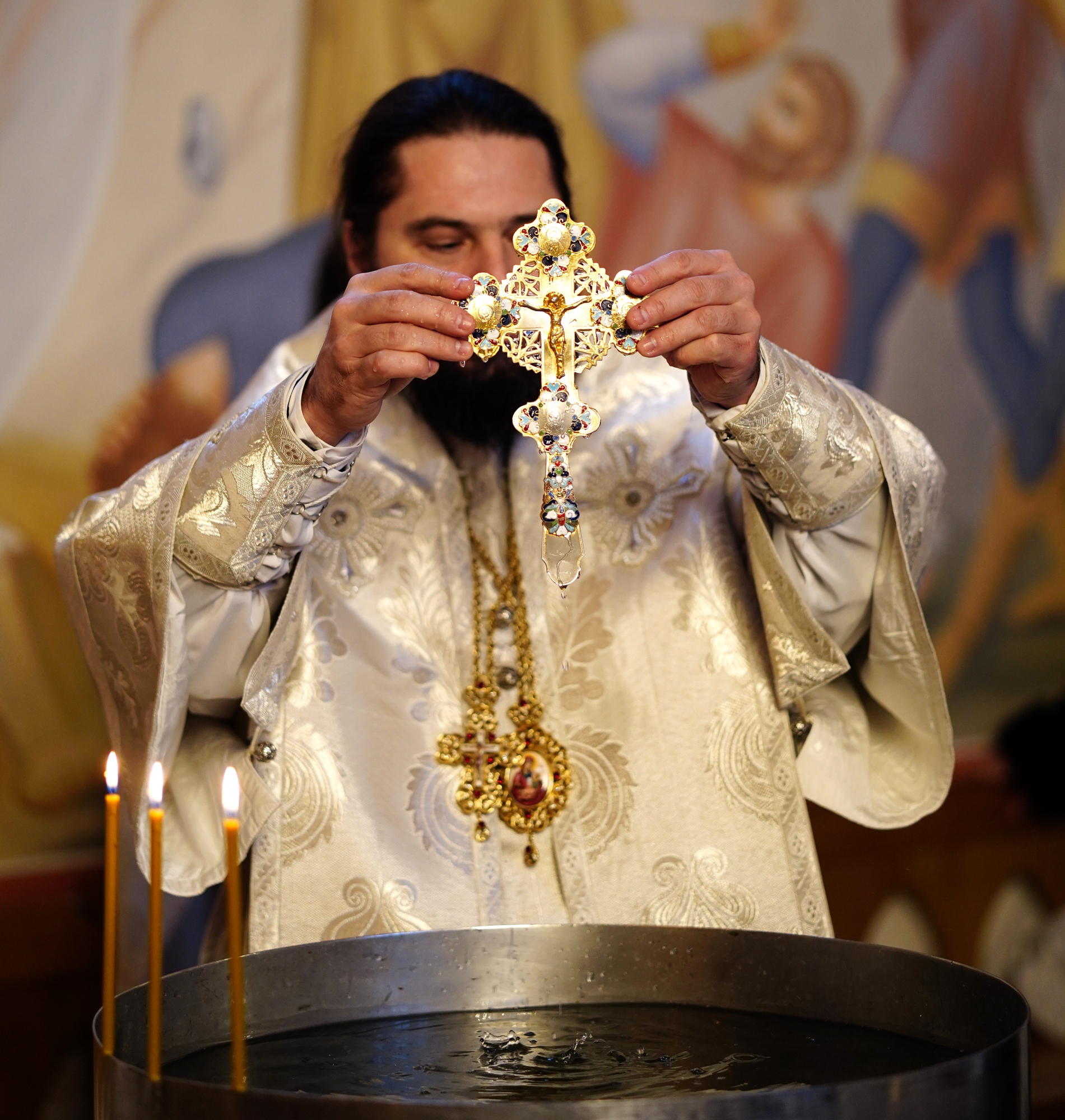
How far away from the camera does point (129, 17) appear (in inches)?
124

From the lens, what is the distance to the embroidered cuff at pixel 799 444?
1724mm

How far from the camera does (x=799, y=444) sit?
1769 mm

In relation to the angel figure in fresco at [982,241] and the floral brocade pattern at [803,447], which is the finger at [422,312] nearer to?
the floral brocade pattern at [803,447]

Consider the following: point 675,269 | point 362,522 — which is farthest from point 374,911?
point 675,269

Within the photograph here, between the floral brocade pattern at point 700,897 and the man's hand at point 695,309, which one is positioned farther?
the floral brocade pattern at point 700,897

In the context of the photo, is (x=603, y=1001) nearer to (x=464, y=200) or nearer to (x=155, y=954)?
(x=155, y=954)

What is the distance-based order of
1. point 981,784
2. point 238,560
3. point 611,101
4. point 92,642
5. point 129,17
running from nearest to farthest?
point 238,560
point 92,642
point 129,17
point 611,101
point 981,784

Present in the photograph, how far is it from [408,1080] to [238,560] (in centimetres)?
82

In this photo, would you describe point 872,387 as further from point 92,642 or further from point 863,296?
point 92,642

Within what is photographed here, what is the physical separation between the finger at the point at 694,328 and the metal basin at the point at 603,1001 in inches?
25.7

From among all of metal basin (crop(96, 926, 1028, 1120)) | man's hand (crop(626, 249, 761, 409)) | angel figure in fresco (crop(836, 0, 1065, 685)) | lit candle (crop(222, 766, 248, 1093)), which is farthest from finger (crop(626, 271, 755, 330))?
angel figure in fresco (crop(836, 0, 1065, 685))

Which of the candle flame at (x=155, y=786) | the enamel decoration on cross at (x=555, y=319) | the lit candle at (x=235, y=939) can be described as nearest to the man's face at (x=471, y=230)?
the enamel decoration on cross at (x=555, y=319)

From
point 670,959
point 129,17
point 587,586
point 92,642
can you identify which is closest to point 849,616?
point 587,586

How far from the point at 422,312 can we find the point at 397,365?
0.07 m
